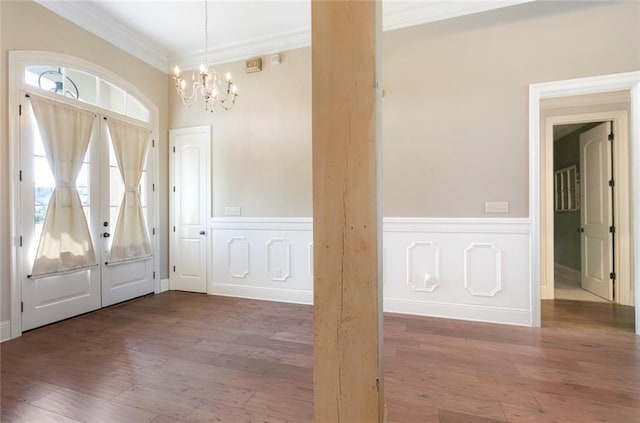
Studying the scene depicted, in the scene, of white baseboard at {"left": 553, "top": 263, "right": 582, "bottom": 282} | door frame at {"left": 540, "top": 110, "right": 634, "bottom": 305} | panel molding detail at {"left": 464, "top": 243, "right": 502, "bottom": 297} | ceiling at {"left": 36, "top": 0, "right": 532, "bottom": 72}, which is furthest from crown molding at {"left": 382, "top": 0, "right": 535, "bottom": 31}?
white baseboard at {"left": 553, "top": 263, "right": 582, "bottom": 282}

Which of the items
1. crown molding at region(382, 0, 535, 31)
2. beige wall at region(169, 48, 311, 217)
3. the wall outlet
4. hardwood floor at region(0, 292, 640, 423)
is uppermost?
crown molding at region(382, 0, 535, 31)

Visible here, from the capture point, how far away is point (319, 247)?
112 centimetres

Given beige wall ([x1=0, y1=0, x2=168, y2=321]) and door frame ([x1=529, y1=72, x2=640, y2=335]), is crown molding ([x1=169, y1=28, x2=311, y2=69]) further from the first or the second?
door frame ([x1=529, y1=72, x2=640, y2=335])

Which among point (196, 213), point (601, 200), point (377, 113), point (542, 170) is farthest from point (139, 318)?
point (601, 200)

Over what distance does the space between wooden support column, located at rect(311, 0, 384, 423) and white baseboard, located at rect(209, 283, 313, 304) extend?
→ 2.79 metres

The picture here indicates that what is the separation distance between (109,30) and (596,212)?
6998 mm

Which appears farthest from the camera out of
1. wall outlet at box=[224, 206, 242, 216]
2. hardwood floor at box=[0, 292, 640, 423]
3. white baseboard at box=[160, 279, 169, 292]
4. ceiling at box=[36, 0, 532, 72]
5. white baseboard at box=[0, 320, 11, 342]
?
white baseboard at box=[160, 279, 169, 292]

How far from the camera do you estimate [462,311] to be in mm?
3303

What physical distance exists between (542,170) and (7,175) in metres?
6.18

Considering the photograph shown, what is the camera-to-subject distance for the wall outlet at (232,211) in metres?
4.26

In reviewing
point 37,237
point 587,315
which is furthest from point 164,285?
point 587,315

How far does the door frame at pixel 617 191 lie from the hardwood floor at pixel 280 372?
135 cm

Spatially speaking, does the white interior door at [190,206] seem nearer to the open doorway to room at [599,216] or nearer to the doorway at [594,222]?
the open doorway to room at [599,216]

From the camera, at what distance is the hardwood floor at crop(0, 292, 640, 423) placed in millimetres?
1795
